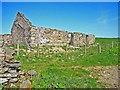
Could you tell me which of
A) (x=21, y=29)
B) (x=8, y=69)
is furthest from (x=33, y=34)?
(x=8, y=69)

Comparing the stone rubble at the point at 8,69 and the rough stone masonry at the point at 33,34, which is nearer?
the stone rubble at the point at 8,69

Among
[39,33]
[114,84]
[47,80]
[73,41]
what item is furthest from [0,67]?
[73,41]

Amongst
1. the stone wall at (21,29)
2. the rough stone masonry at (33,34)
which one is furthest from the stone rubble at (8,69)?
the stone wall at (21,29)

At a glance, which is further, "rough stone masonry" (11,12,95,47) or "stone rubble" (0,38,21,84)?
"rough stone masonry" (11,12,95,47)

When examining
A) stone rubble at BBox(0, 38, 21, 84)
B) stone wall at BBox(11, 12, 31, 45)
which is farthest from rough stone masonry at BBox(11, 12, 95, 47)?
stone rubble at BBox(0, 38, 21, 84)

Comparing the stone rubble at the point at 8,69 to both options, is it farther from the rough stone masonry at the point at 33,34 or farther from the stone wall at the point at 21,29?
the stone wall at the point at 21,29

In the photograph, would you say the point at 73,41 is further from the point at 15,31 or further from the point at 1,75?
the point at 1,75

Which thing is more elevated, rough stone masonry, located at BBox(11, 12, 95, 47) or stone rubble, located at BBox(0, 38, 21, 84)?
rough stone masonry, located at BBox(11, 12, 95, 47)

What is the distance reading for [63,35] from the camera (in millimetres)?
34969

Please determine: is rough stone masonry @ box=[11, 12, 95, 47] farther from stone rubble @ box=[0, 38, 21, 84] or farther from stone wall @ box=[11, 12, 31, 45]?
stone rubble @ box=[0, 38, 21, 84]

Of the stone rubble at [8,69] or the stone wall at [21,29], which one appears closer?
the stone rubble at [8,69]

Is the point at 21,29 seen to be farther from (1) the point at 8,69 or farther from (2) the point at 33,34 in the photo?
(1) the point at 8,69

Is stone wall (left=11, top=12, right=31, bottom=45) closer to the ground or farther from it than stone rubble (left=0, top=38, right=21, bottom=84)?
farther from it

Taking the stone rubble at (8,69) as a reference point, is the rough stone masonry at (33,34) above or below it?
above
